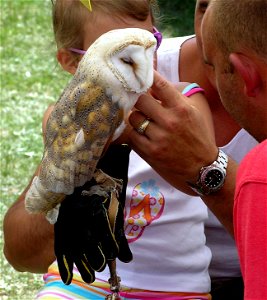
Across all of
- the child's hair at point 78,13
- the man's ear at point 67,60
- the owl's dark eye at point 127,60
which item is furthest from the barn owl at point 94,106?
the man's ear at point 67,60

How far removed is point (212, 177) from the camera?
79.5 inches

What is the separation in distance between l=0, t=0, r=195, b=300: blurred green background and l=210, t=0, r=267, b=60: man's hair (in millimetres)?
2234

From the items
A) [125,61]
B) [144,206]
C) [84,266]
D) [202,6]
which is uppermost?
[125,61]

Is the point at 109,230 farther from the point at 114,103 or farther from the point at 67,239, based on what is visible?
the point at 114,103

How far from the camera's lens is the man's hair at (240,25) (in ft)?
5.56

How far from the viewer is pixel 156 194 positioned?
2.35 m

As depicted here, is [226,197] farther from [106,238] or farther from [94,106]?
[94,106]

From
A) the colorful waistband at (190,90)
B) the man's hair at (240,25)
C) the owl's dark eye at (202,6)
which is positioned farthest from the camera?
the owl's dark eye at (202,6)

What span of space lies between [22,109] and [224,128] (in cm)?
394

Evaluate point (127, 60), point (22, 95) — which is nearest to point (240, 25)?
point (127, 60)

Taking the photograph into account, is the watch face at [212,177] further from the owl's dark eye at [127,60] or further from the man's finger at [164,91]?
the owl's dark eye at [127,60]

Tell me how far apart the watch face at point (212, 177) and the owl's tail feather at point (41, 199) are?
34 cm

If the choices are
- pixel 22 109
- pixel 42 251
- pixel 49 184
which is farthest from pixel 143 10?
pixel 22 109

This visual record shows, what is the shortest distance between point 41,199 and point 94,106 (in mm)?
276
